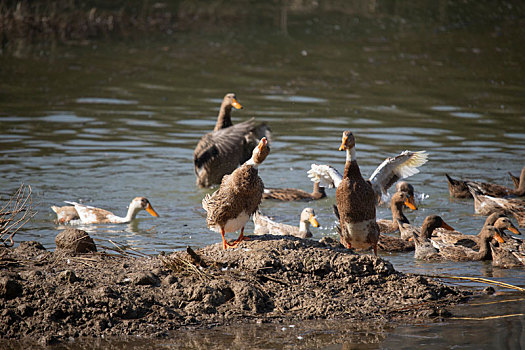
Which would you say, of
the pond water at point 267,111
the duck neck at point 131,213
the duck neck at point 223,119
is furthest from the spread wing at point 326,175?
the duck neck at point 223,119

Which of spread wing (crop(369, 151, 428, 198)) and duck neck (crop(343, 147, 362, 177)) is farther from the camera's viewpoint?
spread wing (crop(369, 151, 428, 198))

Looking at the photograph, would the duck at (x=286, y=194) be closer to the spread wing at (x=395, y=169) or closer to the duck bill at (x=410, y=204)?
the duck bill at (x=410, y=204)

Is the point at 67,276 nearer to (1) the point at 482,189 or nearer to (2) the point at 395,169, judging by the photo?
(2) the point at 395,169

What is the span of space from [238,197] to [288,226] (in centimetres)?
274

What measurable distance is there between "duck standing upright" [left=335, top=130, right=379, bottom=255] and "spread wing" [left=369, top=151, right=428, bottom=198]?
3.84ft

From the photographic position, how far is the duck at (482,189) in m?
10.7

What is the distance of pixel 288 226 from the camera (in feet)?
30.9

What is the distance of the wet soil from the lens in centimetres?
592

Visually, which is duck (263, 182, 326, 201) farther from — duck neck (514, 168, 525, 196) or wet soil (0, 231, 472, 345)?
wet soil (0, 231, 472, 345)

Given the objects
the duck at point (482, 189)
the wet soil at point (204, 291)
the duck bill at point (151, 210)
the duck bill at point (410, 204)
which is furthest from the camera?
the duck at point (482, 189)

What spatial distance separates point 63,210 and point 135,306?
424 centimetres

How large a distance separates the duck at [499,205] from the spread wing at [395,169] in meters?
1.54

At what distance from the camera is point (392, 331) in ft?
19.4

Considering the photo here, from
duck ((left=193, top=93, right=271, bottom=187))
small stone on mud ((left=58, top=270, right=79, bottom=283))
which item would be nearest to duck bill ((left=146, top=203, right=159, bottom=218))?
duck ((left=193, top=93, right=271, bottom=187))
